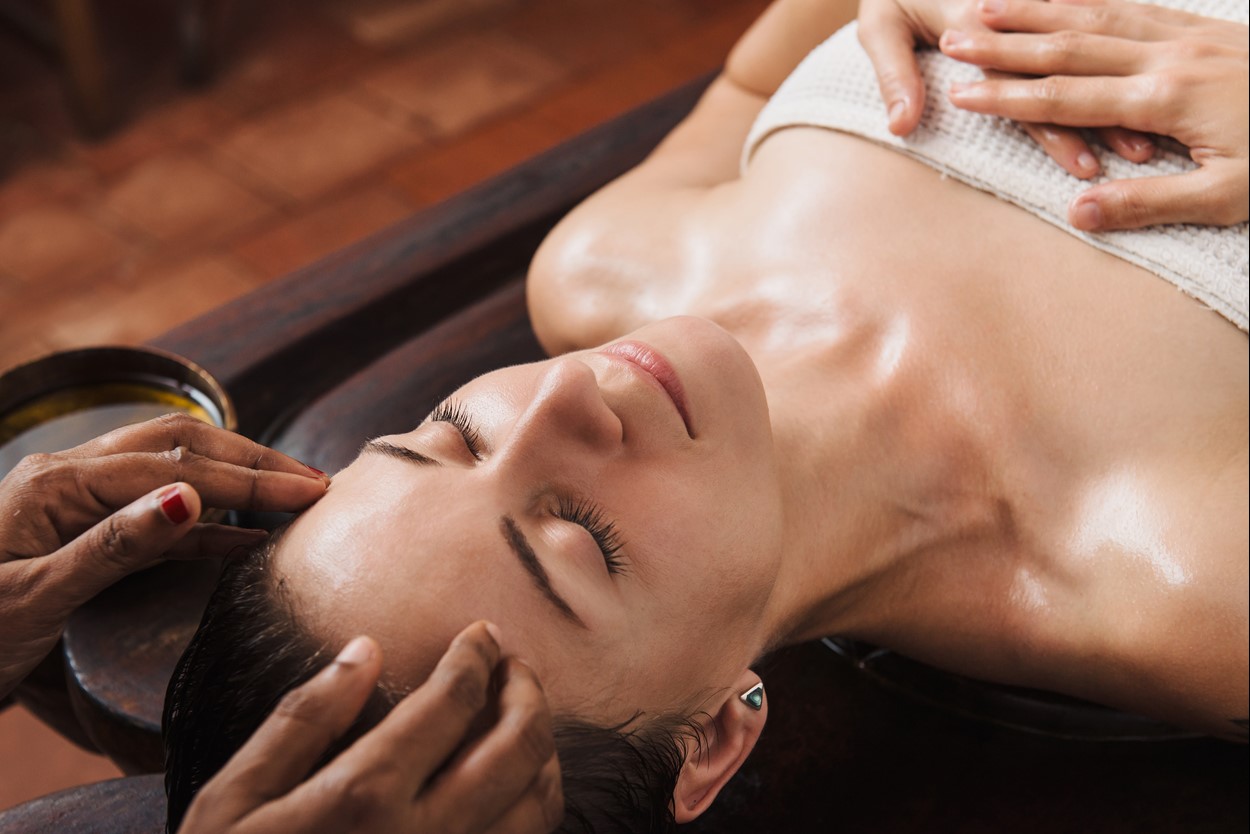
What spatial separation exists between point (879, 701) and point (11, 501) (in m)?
0.85

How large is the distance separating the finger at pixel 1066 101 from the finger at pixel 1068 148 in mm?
12

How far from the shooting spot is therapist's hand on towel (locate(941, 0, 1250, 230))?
118cm

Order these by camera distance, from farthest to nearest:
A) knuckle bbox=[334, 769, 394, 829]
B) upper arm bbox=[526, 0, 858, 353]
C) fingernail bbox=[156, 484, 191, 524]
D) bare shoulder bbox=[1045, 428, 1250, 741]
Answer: upper arm bbox=[526, 0, 858, 353] < bare shoulder bbox=[1045, 428, 1250, 741] < fingernail bbox=[156, 484, 191, 524] < knuckle bbox=[334, 769, 394, 829]

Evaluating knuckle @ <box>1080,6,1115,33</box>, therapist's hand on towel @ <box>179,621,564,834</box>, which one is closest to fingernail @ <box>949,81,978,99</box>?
knuckle @ <box>1080,6,1115,33</box>

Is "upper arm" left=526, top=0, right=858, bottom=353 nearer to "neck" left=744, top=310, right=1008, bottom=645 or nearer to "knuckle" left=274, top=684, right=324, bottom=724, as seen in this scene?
"neck" left=744, top=310, right=1008, bottom=645

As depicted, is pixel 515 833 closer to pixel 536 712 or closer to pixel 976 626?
pixel 536 712

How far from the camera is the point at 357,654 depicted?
755 mm

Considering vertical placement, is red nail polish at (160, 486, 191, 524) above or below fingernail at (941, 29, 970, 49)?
below

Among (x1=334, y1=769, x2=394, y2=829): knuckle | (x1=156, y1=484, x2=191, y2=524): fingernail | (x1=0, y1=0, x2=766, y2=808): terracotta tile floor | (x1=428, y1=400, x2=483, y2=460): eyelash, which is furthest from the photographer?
(x1=0, y1=0, x2=766, y2=808): terracotta tile floor

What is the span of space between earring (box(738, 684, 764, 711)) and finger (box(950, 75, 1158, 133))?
2.12 feet

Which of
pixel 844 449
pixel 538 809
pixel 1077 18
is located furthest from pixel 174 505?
pixel 1077 18

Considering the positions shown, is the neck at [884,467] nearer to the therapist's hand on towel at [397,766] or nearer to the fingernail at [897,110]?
the fingernail at [897,110]

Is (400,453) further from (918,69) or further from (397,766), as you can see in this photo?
(918,69)

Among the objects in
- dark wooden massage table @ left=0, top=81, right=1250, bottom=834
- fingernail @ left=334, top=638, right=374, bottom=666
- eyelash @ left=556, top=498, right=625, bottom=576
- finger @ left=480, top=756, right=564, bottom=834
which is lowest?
dark wooden massage table @ left=0, top=81, right=1250, bottom=834
